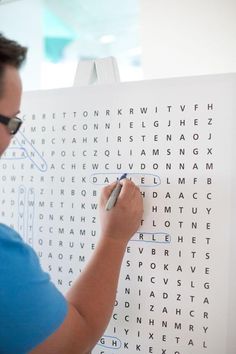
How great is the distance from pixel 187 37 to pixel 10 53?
1.12m

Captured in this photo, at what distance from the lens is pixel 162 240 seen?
0.62 m

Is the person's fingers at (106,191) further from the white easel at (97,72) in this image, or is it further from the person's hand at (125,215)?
the white easel at (97,72)

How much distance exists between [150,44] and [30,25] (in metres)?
0.71

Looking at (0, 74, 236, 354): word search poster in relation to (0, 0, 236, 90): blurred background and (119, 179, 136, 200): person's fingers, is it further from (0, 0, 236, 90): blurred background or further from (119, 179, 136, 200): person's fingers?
(0, 0, 236, 90): blurred background

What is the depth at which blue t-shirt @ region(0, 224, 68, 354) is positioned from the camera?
1.51 feet

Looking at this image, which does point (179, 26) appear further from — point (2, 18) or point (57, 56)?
point (57, 56)

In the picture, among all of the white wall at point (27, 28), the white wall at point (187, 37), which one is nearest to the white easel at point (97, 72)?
the white wall at point (187, 37)

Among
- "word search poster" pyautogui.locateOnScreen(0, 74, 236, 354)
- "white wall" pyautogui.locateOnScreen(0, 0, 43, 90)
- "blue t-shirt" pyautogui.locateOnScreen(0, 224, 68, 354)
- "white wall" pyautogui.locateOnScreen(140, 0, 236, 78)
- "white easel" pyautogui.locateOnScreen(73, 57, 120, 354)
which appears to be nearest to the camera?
"blue t-shirt" pyautogui.locateOnScreen(0, 224, 68, 354)

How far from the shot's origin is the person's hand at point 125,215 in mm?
602

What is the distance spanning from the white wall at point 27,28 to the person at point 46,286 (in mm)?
1322

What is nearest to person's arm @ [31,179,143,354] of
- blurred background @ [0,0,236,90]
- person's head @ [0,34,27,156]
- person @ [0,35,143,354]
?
person @ [0,35,143,354]

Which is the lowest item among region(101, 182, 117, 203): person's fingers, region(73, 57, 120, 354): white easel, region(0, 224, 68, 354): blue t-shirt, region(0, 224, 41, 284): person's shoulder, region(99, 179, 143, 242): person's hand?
region(0, 224, 68, 354): blue t-shirt

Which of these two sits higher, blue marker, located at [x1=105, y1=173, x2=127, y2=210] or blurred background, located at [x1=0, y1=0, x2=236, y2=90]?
blurred background, located at [x1=0, y1=0, x2=236, y2=90]

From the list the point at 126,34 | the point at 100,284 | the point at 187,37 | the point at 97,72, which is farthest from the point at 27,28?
the point at 100,284
